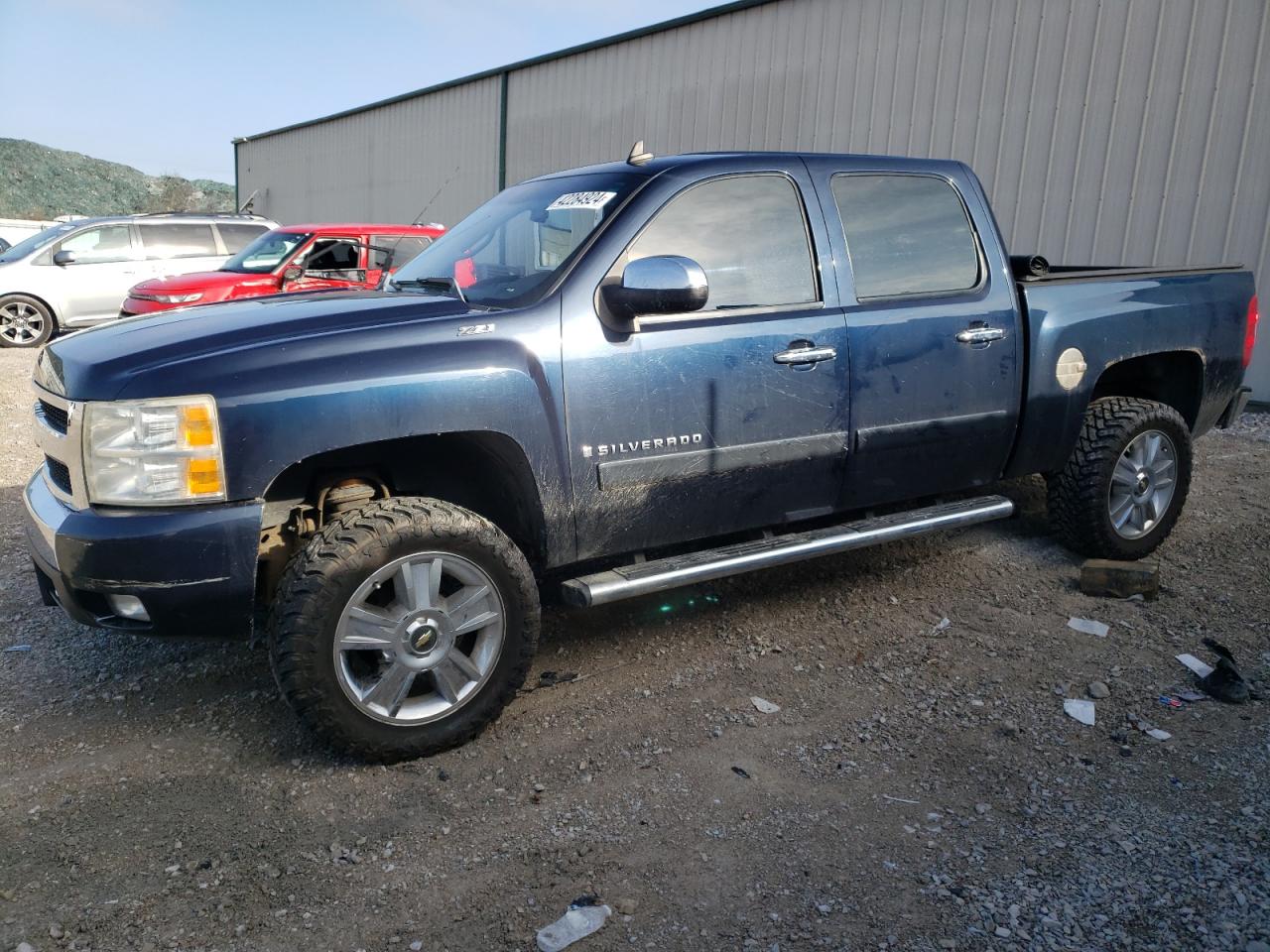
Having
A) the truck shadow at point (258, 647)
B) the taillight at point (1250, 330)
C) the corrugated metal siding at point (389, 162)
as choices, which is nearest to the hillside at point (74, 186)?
the corrugated metal siding at point (389, 162)

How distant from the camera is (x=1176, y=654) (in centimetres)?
376

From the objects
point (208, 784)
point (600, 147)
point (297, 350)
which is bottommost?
point (208, 784)

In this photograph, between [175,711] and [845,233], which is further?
[845,233]


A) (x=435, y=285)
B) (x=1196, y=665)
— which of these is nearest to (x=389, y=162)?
(x=435, y=285)

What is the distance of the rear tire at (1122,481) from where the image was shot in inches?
177

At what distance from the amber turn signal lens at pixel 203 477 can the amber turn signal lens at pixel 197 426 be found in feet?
0.17

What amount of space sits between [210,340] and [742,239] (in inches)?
74.5

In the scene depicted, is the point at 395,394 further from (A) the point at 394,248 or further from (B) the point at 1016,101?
(B) the point at 1016,101

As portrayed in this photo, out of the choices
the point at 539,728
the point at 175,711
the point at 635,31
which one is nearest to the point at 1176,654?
the point at 539,728

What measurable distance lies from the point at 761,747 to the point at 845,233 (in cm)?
204

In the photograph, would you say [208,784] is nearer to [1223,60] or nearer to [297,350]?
[297,350]

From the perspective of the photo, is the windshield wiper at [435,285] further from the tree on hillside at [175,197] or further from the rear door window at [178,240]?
the tree on hillside at [175,197]

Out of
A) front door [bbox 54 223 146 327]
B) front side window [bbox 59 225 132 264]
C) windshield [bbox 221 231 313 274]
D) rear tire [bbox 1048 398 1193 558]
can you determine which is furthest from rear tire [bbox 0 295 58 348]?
rear tire [bbox 1048 398 1193 558]

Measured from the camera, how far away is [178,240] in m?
13.1
